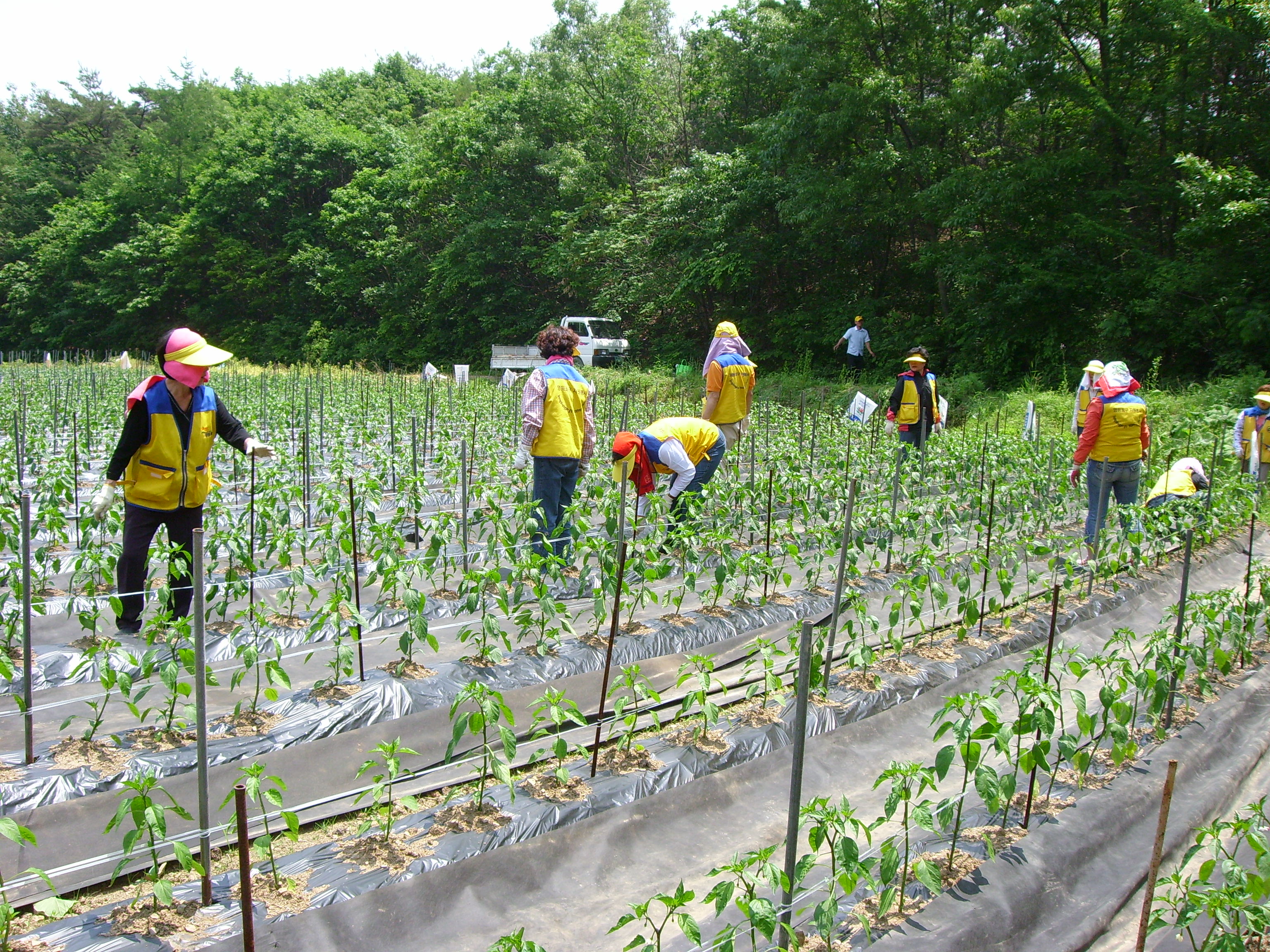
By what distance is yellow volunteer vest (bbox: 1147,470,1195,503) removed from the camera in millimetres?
5645

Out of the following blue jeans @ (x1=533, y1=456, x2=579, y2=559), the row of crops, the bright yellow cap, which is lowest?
the row of crops

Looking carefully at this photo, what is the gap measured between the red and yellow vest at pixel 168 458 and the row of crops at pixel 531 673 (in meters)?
0.29

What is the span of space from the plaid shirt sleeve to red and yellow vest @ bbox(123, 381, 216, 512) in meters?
1.46

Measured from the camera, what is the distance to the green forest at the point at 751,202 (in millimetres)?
12016

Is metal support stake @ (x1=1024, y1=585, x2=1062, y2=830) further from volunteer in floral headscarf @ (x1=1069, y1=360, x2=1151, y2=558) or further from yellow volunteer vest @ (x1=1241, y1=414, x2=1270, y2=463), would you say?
yellow volunteer vest @ (x1=1241, y1=414, x2=1270, y2=463)

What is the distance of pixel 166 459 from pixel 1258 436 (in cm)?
751

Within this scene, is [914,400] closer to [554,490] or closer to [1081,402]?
[1081,402]

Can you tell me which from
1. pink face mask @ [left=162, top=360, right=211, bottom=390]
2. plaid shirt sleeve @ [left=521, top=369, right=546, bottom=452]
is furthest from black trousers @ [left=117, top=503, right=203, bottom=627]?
plaid shirt sleeve @ [left=521, top=369, right=546, bottom=452]

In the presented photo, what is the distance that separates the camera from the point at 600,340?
20.1 meters

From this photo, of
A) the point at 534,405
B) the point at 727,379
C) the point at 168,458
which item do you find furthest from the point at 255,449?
the point at 727,379

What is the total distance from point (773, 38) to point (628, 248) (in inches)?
201

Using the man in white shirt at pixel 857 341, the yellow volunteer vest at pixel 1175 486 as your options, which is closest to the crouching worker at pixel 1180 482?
the yellow volunteer vest at pixel 1175 486

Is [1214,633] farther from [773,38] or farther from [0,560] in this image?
[773,38]

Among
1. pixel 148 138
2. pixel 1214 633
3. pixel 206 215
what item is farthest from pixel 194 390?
pixel 148 138
